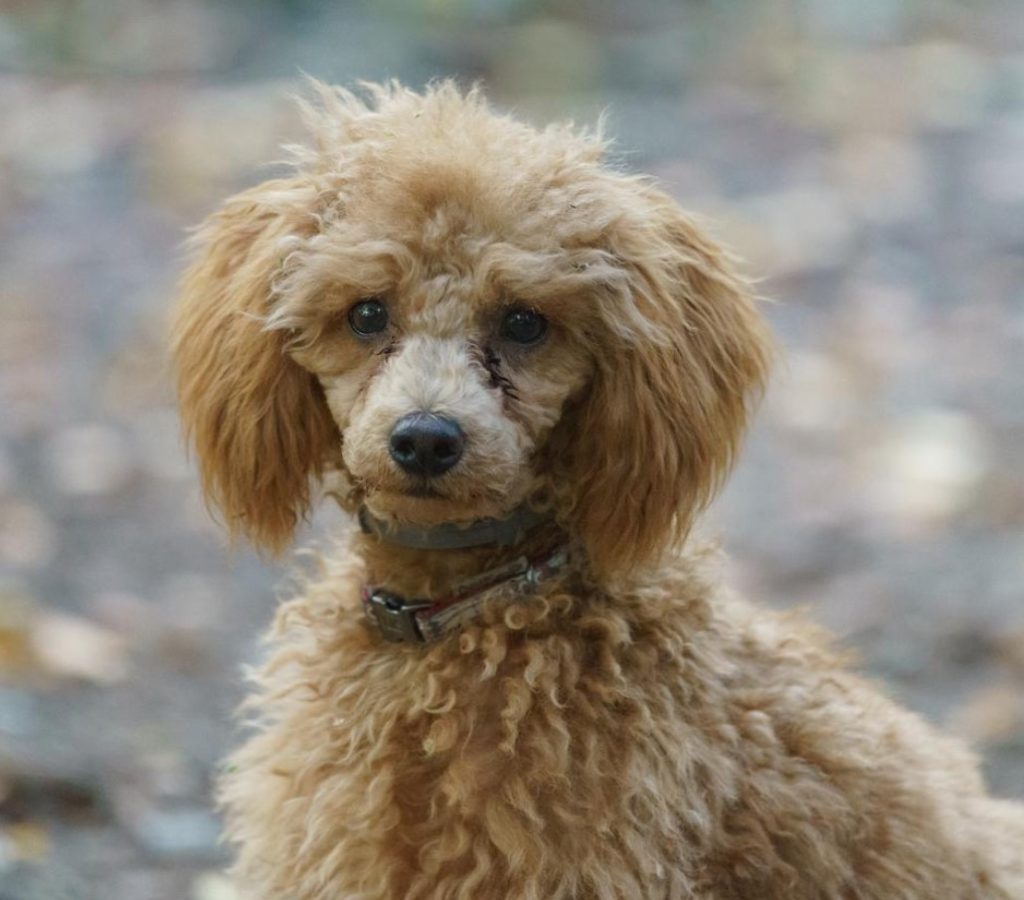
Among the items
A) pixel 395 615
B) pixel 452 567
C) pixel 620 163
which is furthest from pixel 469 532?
pixel 620 163

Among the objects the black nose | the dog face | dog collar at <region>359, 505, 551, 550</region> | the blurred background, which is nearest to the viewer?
the black nose

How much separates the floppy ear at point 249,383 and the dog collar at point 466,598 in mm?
345

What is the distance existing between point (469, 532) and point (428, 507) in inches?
6.2

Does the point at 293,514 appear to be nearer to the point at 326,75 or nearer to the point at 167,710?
the point at 167,710

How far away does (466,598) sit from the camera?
10.6 feet

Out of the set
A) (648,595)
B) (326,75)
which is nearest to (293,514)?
(648,595)

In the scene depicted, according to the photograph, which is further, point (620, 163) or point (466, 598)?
point (620, 163)

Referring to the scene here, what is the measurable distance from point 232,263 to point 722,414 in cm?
104

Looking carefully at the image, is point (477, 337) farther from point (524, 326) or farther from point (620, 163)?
point (620, 163)

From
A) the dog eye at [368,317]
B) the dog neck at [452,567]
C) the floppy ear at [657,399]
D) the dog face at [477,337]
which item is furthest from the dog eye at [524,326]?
the dog neck at [452,567]

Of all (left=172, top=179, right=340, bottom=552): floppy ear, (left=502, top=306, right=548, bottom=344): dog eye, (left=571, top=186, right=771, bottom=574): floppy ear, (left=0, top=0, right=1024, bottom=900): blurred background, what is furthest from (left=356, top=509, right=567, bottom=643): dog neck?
(left=0, top=0, right=1024, bottom=900): blurred background

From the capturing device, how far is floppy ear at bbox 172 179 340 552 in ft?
10.8

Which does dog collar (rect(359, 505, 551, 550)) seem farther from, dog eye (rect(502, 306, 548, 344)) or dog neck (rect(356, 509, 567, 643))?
dog eye (rect(502, 306, 548, 344))

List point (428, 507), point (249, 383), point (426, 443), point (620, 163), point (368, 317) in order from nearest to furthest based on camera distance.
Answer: point (426, 443) < point (428, 507) < point (368, 317) < point (249, 383) < point (620, 163)
